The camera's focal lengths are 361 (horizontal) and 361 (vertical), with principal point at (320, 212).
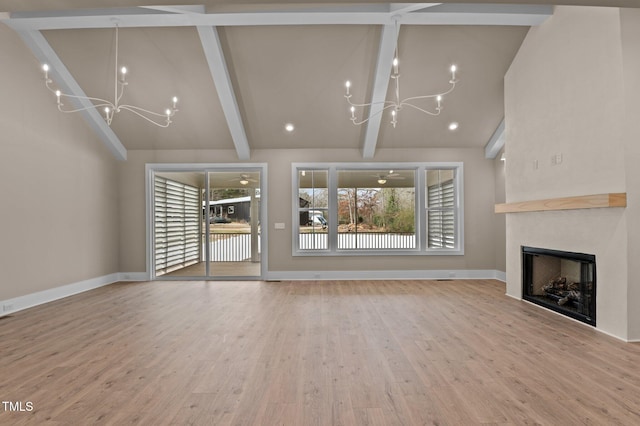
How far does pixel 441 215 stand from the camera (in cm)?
718

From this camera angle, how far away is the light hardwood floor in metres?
2.22

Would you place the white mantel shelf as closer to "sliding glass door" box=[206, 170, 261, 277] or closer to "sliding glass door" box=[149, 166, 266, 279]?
"sliding glass door" box=[149, 166, 266, 279]

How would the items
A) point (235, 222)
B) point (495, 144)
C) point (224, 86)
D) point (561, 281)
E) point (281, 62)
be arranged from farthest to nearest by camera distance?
1. point (235, 222)
2. point (495, 144)
3. point (224, 86)
4. point (281, 62)
5. point (561, 281)

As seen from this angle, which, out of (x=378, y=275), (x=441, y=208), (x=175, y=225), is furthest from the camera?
(x=175, y=225)

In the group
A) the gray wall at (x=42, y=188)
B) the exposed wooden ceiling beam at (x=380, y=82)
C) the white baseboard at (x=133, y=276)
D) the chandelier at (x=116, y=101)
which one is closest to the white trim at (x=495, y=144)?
the exposed wooden ceiling beam at (x=380, y=82)

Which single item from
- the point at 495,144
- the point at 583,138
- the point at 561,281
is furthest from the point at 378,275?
the point at 583,138

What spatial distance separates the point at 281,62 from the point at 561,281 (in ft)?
16.3

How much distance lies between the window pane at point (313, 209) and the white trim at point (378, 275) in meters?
0.53

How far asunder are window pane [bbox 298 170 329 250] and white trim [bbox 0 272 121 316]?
3643 millimetres

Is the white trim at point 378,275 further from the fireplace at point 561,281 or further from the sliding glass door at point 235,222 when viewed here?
the fireplace at point 561,281

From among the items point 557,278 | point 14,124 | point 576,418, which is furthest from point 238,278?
point 576,418

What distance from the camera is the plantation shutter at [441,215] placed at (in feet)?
23.3

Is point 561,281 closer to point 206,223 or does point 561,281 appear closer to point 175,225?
point 206,223

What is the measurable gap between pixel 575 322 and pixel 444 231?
128 inches
